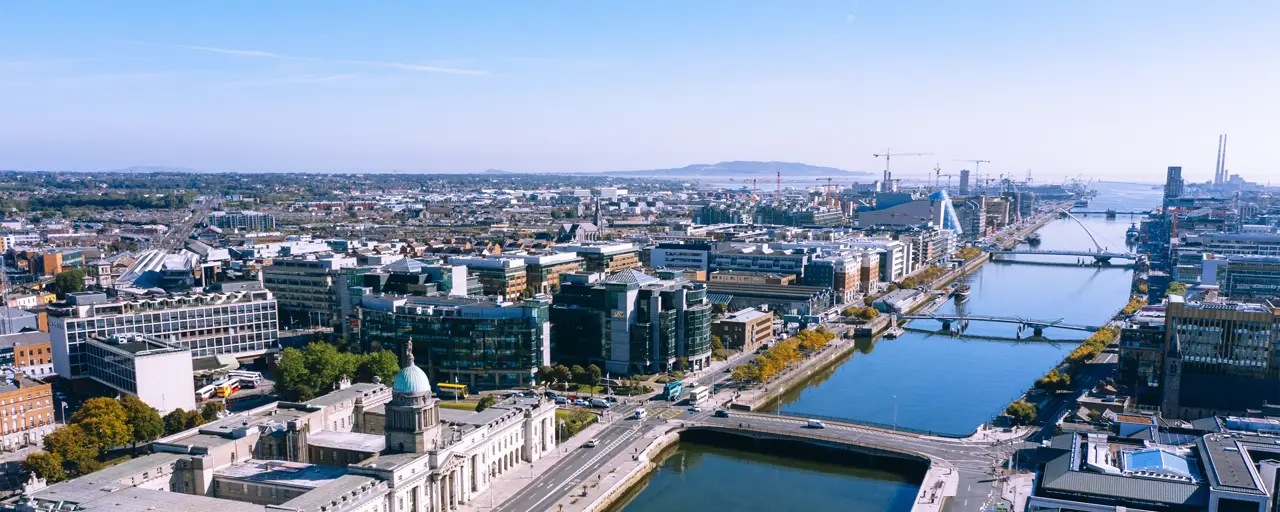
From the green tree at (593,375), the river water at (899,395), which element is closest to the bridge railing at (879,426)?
the river water at (899,395)

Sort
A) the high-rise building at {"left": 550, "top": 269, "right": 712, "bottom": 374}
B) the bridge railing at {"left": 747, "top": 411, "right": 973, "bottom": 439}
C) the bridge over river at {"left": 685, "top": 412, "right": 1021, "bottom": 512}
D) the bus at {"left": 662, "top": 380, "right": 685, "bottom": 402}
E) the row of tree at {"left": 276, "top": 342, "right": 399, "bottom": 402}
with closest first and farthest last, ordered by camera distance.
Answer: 1. the bridge over river at {"left": 685, "top": 412, "right": 1021, "bottom": 512}
2. the bridge railing at {"left": 747, "top": 411, "right": 973, "bottom": 439}
3. the row of tree at {"left": 276, "top": 342, "right": 399, "bottom": 402}
4. the bus at {"left": 662, "top": 380, "right": 685, "bottom": 402}
5. the high-rise building at {"left": 550, "top": 269, "right": 712, "bottom": 374}

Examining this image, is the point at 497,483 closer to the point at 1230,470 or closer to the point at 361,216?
the point at 1230,470

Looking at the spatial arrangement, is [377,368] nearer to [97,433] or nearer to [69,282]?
[97,433]

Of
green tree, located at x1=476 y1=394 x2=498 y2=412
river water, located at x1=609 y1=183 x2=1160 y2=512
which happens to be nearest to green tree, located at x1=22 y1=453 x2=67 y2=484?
green tree, located at x1=476 y1=394 x2=498 y2=412

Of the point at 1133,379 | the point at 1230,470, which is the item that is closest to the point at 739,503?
the point at 1230,470

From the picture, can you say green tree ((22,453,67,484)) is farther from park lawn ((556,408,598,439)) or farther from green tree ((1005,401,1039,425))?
green tree ((1005,401,1039,425))

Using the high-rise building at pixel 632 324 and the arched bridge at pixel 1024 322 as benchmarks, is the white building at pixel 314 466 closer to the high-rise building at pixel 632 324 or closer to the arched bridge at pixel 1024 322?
the high-rise building at pixel 632 324

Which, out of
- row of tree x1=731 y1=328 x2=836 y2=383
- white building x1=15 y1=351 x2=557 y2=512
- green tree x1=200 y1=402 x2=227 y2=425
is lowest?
row of tree x1=731 y1=328 x2=836 y2=383
